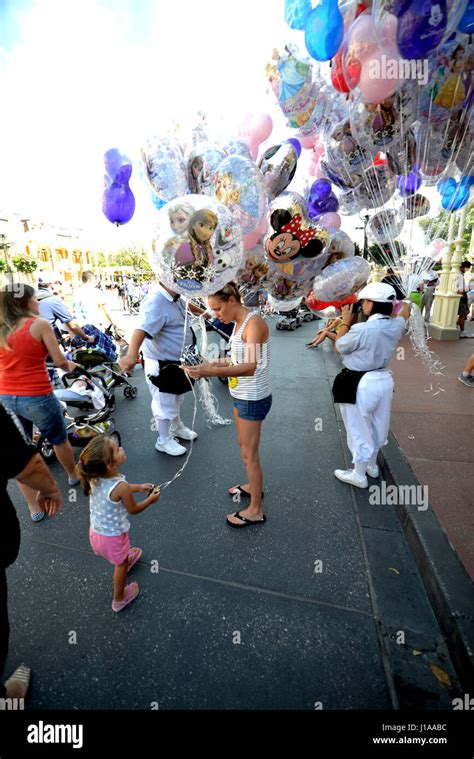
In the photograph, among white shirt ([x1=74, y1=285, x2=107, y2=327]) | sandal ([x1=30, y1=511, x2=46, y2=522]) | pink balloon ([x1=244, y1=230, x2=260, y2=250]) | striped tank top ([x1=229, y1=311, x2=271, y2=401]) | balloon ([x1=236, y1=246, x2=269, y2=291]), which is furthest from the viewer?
white shirt ([x1=74, y1=285, x2=107, y2=327])

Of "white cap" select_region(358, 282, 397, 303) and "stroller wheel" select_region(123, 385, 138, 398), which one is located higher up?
"white cap" select_region(358, 282, 397, 303)

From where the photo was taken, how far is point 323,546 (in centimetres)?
245

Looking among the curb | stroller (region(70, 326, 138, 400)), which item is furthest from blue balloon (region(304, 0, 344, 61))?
the curb

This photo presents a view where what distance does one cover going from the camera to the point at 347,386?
294 cm

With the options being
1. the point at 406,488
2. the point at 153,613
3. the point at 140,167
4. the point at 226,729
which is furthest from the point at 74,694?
the point at 140,167

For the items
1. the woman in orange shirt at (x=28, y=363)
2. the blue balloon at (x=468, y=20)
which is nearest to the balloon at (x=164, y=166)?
the woman in orange shirt at (x=28, y=363)

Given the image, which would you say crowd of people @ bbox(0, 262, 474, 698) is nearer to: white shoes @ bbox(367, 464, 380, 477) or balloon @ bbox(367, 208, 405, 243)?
white shoes @ bbox(367, 464, 380, 477)

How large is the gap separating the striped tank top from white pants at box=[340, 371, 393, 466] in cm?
95

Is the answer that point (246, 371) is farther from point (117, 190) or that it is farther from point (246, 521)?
point (117, 190)

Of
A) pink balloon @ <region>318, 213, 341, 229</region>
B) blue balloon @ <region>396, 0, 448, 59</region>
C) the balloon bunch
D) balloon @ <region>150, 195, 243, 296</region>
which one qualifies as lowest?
balloon @ <region>150, 195, 243, 296</region>

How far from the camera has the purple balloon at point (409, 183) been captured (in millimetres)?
4625

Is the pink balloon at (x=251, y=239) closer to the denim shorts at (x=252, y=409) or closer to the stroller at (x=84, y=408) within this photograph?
the denim shorts at (x=252, y=409)

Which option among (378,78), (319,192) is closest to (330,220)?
(319,192)

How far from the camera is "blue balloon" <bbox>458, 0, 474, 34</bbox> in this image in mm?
2490
